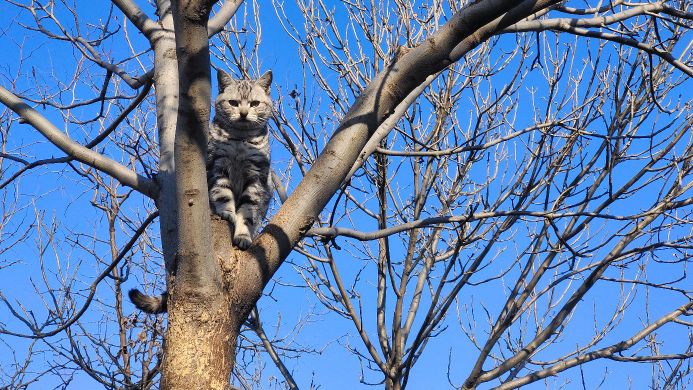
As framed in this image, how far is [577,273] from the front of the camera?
17.3 ft

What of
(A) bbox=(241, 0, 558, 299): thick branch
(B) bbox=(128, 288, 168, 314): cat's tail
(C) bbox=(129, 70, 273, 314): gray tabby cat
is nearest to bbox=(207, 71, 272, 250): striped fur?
(C) bbox=(129, 70, 273, 314): gray tabby cat

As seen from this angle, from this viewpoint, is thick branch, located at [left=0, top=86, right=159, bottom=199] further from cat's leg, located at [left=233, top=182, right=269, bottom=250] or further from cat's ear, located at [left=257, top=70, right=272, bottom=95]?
cat's ear, located at [left=257, top=70, right=272, bottom=95]

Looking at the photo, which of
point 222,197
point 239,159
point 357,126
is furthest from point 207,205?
point 239,159

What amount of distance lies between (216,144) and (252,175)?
1.20 feet

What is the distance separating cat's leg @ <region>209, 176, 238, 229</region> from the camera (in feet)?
14.0

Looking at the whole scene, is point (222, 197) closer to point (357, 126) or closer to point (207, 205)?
point (357, 126)

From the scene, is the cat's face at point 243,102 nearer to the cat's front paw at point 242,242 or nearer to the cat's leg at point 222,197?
the cat's leg at point 222,197

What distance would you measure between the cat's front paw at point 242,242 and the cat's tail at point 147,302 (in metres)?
0.52

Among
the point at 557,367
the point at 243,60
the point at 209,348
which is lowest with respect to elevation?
the point at 209,348

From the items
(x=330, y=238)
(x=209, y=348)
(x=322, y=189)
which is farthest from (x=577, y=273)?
(x=209, y=348)

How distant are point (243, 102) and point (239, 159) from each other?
66 cm

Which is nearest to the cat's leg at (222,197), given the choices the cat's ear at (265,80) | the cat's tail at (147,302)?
the cat's tail at (147,302)

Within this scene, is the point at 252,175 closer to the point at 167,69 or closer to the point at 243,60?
the point at 167,69

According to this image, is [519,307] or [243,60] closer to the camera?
[519,307]
